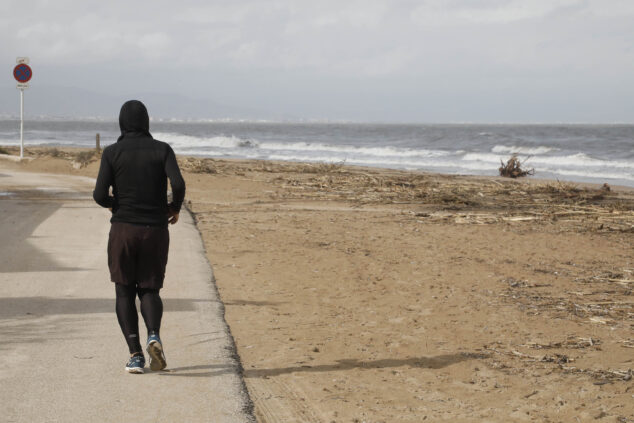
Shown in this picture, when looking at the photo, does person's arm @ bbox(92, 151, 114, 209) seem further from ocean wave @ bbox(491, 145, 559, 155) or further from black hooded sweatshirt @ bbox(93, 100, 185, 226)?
ocean wave @ bbox(491, 145, 559, 155)

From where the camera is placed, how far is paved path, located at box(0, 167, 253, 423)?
432 cm

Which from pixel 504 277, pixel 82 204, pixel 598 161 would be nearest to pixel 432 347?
pixel 504 277

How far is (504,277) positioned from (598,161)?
3403 centimetres

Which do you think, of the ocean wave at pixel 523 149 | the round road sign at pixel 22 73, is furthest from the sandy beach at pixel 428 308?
the ocean wave at pixel 523 149

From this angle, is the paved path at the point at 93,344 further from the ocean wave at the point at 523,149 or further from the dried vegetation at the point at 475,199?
the ocean wave at the point at 523,149

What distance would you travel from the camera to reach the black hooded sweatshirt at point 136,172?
4750 mm

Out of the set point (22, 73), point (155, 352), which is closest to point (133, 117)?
point (155, 352)

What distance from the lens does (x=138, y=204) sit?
4797 mm

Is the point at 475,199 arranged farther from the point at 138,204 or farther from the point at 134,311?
the point at 138,204

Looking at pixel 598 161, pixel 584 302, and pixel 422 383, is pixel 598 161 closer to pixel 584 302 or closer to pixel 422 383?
pixel 584 302

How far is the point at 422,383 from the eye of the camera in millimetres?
5238

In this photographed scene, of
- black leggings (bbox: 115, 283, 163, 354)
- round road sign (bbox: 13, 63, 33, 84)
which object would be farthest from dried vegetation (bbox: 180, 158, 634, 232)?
black leggings (bbox: 115, 283, 163, 354)

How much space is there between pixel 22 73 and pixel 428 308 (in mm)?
18147

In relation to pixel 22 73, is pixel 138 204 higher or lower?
lower
